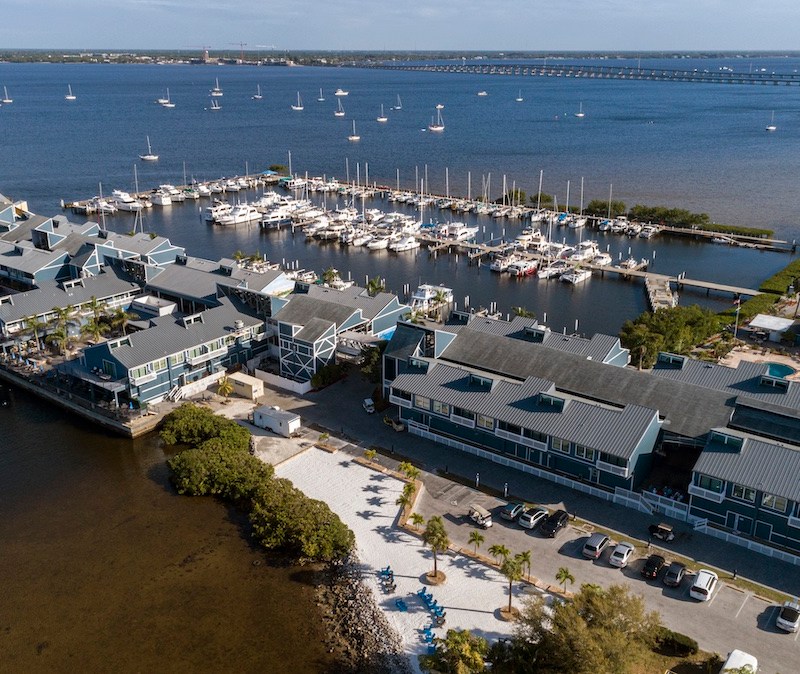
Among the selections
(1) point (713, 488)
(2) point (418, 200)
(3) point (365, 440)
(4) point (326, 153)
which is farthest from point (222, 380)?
(4) point (326, 153)

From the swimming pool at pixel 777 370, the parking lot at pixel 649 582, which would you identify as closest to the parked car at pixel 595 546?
the parking lot at pixel 649 582

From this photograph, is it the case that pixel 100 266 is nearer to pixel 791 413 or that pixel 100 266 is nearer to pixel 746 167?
pixel 791 413

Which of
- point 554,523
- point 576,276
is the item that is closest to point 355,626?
point 554,523

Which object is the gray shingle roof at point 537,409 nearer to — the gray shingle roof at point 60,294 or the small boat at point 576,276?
the gray shingle roof at point 60,294

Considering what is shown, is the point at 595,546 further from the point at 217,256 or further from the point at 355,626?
the point at 217,256

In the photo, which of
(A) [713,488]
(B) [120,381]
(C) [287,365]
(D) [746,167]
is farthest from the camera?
(D) [746,167]

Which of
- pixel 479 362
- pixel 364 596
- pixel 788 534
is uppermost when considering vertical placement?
pixel 479 362

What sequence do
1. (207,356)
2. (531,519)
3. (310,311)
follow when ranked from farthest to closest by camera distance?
(310,311)
(207,356)
(531,519)
